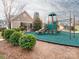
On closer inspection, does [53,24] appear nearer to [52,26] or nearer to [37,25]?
[52,26]

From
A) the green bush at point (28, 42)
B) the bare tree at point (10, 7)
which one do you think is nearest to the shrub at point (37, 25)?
the bare tree at point (10, 7)

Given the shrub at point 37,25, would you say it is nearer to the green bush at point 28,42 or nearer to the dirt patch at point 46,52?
the dirt patch at point 46,52

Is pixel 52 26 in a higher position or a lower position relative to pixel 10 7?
lower

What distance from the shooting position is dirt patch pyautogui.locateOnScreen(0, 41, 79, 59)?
638 cm

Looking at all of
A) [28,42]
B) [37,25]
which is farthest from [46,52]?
[37,25]

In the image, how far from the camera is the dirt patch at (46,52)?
638 centimetres

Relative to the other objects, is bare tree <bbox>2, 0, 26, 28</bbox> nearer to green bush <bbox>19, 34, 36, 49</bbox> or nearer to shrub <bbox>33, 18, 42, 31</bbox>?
shrub <bbox>33, 18, 42, 31</bbox>

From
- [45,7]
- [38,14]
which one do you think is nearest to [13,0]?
[38,14]

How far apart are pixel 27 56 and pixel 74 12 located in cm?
392

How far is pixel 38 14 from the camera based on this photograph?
57.8 ft

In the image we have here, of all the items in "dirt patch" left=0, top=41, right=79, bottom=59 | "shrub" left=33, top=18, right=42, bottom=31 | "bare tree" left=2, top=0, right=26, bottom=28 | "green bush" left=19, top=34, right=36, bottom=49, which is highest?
"bare tree" left=2, top=0, right=26, bottom=28

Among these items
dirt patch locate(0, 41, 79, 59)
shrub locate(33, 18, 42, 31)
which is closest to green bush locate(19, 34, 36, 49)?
dirt patch locate(0, 41, 79, 59)

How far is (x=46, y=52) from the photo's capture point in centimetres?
686

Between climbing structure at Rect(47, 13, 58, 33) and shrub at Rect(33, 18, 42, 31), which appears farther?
shrub at Rect(33, 18, 42, 31)
